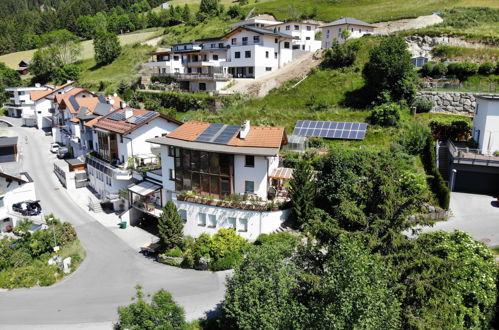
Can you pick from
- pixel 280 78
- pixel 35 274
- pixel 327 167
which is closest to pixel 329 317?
pixel 327 167

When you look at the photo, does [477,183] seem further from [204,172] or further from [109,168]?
[109,168]

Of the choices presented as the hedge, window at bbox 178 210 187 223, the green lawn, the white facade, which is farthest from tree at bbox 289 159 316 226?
the green lawn

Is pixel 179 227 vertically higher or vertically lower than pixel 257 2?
lower

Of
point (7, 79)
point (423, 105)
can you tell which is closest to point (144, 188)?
point (423, 105)

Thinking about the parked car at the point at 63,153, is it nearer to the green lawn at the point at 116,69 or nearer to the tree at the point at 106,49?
the green lawn at the point at 116,69

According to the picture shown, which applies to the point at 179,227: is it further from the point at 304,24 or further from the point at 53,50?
the point at 53,50

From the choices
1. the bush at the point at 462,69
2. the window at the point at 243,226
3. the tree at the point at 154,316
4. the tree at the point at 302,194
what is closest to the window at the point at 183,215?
the window at the point at 243,226
